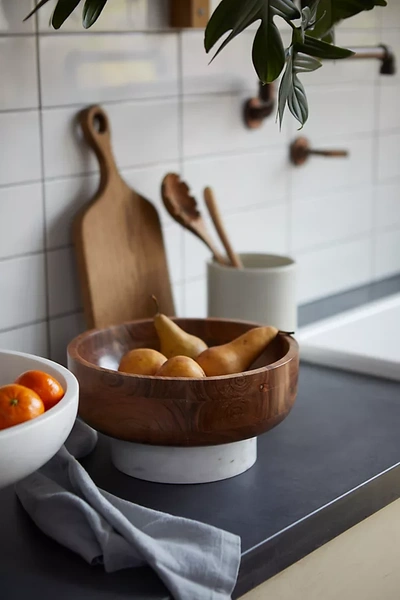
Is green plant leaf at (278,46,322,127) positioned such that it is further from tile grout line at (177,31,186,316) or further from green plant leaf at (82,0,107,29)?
tile grout line at (177,31,186,316)

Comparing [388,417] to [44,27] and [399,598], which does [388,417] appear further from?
[44,27]

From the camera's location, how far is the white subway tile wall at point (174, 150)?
1303 mm

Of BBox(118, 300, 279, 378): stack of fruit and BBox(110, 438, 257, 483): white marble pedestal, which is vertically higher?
BBox(118, 300, 279, 378): stack of fruit

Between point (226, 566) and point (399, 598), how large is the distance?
0.32 meters

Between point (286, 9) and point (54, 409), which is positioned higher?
point (286, 9)

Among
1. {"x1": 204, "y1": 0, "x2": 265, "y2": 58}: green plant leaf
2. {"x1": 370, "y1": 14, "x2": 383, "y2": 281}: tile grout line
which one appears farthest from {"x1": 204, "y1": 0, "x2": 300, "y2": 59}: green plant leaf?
{"x1": 370, "y1": 14, "x2": 383, "y2": 281}: tile grout line

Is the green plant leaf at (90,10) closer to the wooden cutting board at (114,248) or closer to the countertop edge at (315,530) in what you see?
the wooden cutting board at (114,248)

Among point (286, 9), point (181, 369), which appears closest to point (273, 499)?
point (181, 369)

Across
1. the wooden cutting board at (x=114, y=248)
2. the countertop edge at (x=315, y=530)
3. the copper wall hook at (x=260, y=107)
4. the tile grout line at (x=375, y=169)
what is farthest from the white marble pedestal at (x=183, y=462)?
the tile grout line at (x=375, y=169)

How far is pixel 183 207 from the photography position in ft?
4.80

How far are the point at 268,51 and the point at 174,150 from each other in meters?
0.54

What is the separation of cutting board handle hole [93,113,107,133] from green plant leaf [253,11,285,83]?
0.42 m

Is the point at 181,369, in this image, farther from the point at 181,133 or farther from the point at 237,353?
the point at 181,133

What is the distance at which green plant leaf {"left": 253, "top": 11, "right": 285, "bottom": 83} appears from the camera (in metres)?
0.99
